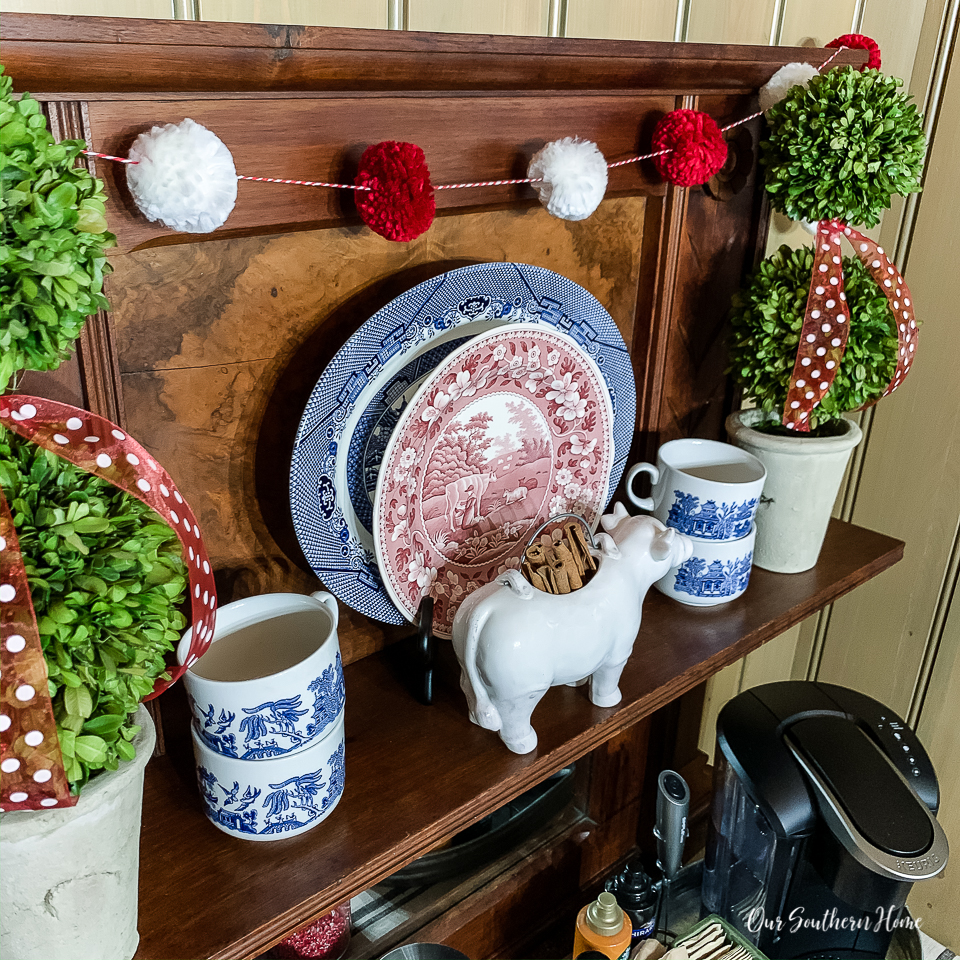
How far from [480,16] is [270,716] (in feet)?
1.72

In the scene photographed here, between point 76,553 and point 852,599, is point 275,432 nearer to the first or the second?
point 76,553

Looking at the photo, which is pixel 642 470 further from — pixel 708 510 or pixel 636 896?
pixel 636 896

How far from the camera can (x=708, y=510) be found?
30.0 inches

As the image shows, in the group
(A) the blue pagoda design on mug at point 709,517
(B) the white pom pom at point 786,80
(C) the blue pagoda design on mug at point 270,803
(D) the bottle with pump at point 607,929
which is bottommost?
(D) the bottle with pump at point 607,929

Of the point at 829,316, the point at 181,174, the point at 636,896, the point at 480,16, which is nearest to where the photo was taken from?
the point at 181,174

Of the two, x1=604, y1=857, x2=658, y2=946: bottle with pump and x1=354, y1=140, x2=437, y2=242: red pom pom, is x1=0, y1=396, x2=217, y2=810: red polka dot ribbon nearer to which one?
x1=354, y1=140, x2=437, y2=242: red pom pom

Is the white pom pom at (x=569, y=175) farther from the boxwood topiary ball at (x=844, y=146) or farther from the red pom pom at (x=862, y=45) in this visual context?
the red pom pom at (x=862, y=45)

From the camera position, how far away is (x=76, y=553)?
0.41 metres

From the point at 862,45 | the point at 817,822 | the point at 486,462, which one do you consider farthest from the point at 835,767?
the point at 862,45

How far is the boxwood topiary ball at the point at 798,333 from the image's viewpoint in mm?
792

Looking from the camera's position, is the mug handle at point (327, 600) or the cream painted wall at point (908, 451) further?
the cream painted wall at point (908, 451)

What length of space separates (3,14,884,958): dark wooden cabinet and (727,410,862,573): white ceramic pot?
0.18 feet

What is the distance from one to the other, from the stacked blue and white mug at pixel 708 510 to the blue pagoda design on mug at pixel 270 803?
1.13ft

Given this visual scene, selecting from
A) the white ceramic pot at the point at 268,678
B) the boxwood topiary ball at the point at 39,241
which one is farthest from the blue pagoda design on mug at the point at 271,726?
the boxwood topiary ball at the point at 39,241
